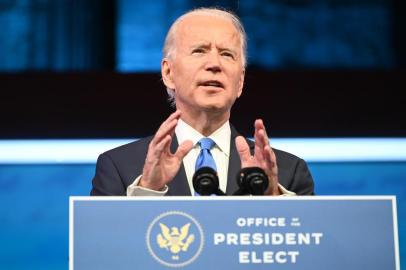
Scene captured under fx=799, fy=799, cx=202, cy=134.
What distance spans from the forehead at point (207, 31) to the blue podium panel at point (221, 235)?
2.67ft

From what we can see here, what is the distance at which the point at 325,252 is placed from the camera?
54.6 inches

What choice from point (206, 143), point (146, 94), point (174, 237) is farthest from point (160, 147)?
point (146, 94)

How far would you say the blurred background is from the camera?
3.25 meters

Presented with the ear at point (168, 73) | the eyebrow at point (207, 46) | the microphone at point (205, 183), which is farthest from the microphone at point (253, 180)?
the ear at point (168, 73)

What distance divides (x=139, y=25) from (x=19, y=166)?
2.69 ft

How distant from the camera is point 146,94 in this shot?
11.0ft

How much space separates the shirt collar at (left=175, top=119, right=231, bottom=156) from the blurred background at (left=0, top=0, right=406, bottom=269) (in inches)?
43.4

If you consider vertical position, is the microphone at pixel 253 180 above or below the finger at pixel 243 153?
below

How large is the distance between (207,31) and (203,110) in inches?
8.4

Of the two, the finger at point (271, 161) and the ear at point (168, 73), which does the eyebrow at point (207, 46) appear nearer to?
the ear at point (168, 73)

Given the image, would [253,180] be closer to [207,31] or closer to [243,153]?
[243,153]

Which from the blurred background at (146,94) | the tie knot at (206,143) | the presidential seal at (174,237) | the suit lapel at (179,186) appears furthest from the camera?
the blurred background at (146,94)

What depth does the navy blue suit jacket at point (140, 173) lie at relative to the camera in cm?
199

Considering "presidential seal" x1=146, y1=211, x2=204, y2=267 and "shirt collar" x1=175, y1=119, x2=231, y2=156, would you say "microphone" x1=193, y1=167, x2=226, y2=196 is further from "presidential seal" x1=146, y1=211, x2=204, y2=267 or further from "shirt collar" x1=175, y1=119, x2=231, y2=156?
"shirt collar" x1=175, y1=119, x2=231, y2=156
